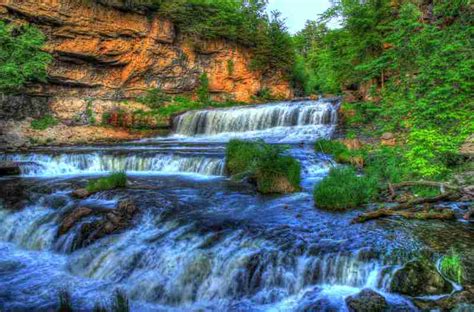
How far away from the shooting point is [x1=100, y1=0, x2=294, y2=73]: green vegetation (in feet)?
81.0

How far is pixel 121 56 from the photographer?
2312 centimetres

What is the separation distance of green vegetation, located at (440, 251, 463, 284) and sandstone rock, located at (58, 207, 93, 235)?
22.1ft

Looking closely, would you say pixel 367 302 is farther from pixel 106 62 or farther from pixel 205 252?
pixel 106 62

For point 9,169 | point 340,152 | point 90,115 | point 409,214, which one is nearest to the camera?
point 409,214

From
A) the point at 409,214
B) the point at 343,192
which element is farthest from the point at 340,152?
the point at 409,214

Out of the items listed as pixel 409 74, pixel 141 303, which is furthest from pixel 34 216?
pixel 409 74

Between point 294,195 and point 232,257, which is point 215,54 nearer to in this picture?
point 294,195

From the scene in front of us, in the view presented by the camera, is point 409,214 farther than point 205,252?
Yes

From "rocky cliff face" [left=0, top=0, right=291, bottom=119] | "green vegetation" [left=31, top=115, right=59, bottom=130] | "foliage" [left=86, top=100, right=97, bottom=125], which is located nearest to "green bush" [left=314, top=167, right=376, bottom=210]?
"green vegetation" [left=31, top=115, right=59, bottom=130]

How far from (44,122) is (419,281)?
20.5 m

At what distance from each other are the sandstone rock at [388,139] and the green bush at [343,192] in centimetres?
385

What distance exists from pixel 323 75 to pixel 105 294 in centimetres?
3331

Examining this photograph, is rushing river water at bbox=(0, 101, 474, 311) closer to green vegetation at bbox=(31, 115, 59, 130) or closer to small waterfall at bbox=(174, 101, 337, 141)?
small waterfall at bbox=(174, 101, 337, 141)

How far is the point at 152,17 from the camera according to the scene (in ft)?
79.0
